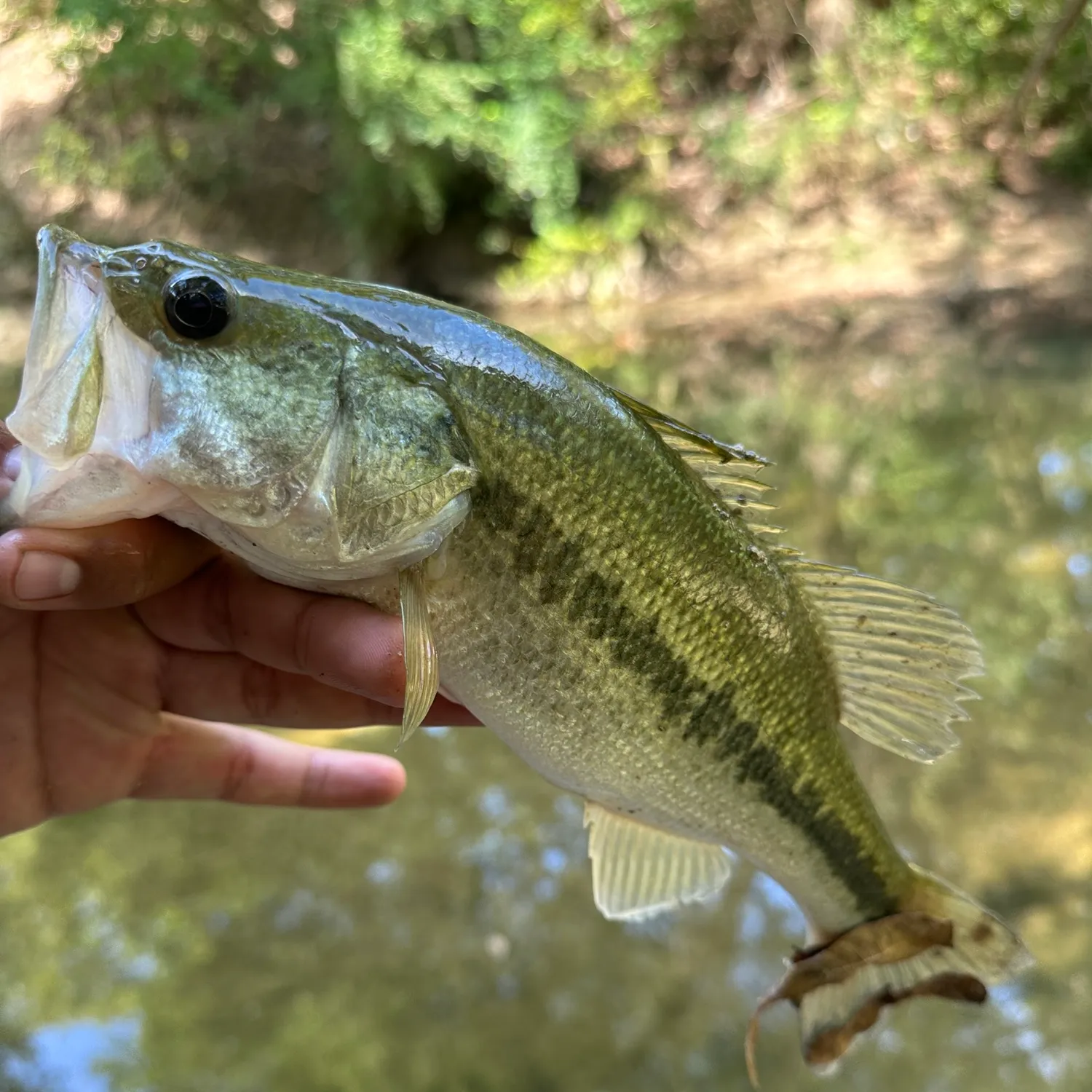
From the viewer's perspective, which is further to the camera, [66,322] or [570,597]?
[570,597]

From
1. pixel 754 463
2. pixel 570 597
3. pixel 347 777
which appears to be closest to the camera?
pixel 570 597

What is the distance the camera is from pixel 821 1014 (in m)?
1.46

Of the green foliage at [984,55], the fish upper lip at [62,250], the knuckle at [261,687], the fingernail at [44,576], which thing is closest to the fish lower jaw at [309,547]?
the fingernail at [44,576]

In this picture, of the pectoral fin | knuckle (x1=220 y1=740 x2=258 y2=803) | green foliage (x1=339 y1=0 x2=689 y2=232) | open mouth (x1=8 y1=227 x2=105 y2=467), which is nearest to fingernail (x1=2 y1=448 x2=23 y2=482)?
open mouth (x1=8 y1=227 x2=105 y2=467)

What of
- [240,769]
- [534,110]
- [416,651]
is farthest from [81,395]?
[534,110]

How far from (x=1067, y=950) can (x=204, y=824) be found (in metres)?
2.46

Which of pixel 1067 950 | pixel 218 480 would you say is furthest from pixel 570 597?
pixel 1067 950

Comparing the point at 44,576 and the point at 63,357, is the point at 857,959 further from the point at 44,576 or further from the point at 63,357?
the point at 63,357

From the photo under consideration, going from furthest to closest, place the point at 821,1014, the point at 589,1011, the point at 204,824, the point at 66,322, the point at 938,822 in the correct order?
the point at 204,824 → the point at 938,822 → the point at 589,1011 → the point at 821,1014 → the point at 66,322

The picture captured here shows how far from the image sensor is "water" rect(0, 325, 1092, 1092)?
1897mm

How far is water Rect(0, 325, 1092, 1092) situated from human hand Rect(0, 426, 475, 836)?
0.69 m

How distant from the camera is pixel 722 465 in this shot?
128 centimetres

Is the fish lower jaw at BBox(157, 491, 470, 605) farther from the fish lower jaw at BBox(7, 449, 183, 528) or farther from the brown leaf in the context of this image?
the brown leaf

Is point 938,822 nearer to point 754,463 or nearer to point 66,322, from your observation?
point 754,463
